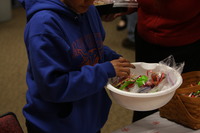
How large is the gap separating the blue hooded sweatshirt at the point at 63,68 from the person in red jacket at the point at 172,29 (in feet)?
1.22

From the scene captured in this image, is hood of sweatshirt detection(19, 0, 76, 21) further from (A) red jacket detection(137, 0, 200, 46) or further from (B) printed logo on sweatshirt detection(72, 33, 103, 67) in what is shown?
(A) red jacket detection(137, 0, 200, 46)

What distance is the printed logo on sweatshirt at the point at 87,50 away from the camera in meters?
0.92

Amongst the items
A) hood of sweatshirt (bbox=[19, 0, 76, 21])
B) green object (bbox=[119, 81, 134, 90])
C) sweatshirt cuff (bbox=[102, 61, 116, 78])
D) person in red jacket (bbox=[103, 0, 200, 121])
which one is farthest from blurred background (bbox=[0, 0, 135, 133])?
hood of sweatshirt (bbox=[19, 0, 76, 21])

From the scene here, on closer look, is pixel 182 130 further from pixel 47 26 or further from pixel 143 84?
pixel 47 26

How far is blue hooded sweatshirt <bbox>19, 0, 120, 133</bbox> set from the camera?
797 millimetres

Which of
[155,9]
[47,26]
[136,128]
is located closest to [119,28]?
[155,9]

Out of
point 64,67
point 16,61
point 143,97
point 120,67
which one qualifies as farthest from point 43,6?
point 16,61

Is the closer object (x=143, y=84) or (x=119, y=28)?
(x=143, y=84)

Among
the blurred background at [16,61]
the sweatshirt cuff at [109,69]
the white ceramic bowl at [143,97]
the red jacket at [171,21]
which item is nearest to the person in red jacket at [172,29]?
the red jacket at [171,21]

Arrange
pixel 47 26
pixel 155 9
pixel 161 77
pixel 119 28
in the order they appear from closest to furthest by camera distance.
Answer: pixel 47 26 → pixel 161 77 → pixel 155 9 → pixel 119 28

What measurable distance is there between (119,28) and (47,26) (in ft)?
11.0

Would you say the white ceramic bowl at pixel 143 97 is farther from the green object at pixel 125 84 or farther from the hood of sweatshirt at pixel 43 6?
the hood of sweatshirt at pixel 43 6

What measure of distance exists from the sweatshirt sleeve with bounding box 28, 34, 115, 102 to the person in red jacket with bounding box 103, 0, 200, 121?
20.3 inches

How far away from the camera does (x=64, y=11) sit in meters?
0.89
